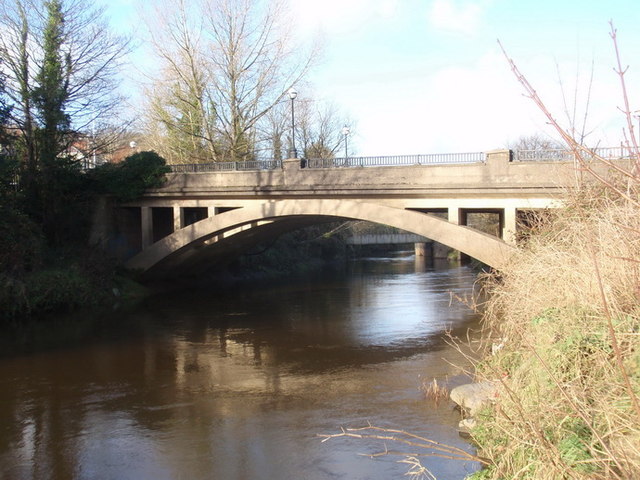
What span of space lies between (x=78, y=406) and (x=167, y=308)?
9.73m

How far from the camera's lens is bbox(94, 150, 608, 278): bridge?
13859 millimetres

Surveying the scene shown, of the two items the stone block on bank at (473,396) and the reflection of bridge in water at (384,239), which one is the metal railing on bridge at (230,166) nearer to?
the stone block on bank at (473,396)

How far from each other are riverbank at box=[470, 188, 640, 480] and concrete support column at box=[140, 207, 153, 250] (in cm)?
1522

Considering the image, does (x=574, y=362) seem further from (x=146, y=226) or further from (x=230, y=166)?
(x=146, y=226)

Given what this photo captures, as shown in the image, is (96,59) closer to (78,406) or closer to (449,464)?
(78,406)

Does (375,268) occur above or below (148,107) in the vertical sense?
below

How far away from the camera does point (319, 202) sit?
672 inches

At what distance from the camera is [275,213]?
17828mm

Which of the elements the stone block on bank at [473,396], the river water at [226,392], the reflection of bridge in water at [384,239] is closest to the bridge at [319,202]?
the river water at [226,392]

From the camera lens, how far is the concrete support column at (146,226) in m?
20.5

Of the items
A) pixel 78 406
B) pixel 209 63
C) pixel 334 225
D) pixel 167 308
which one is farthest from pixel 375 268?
pixel 78 406

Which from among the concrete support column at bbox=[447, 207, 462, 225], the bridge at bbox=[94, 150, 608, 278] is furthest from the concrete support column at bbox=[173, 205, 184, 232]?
the concrete support column at bbox=[447, 207, 462, 225]

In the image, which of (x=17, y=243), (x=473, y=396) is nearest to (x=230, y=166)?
(x=17, y=243)

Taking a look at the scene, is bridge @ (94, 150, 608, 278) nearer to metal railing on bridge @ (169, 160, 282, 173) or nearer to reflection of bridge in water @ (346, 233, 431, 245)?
metal railing on bridge @ (169, 160, 282, 173)
